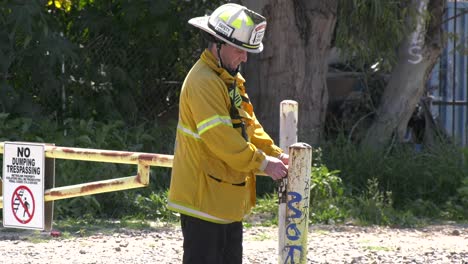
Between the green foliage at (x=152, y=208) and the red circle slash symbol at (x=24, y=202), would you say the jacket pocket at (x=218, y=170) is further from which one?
the green foliage at (x=152, y=208)

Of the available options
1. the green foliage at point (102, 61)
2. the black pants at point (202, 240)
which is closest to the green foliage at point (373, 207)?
the green foliage at point (102, 61)

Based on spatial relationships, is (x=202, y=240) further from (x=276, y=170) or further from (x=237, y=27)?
(x=237, y=27)

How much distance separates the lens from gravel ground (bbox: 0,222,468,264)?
7.80 m

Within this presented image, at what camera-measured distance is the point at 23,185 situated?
650cm

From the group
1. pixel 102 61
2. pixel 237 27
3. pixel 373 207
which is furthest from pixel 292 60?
pixel 237 27

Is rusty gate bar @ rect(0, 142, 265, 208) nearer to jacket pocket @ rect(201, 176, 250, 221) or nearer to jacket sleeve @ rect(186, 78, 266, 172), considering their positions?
jacket pocket @ rect(201, 176, 250, 221)

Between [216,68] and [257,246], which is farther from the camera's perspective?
[257,246]

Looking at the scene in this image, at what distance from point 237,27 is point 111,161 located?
158cm

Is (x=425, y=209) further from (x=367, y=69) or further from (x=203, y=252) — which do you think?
(x=203, y=252)

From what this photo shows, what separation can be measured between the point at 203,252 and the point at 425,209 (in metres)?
5.56

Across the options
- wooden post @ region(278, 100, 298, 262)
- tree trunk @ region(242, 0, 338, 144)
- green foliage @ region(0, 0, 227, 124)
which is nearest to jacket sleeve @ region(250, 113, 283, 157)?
wooden post @ region(278, 100, 298, 262)

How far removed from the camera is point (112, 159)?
20.5 feet

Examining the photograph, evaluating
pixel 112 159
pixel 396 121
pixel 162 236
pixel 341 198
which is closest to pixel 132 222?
pixel 162 236

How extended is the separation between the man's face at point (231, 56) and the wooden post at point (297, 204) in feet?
1.99
